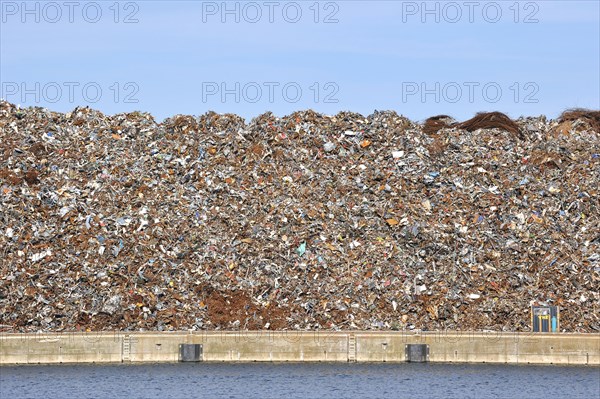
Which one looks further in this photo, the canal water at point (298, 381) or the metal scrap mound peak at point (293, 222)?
the metal scrap mound peak at point (293, 222)

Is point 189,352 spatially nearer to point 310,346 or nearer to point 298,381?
point 310,346

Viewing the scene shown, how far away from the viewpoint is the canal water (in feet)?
134

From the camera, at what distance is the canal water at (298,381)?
40719mm

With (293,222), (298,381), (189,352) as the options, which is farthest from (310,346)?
(293,222)

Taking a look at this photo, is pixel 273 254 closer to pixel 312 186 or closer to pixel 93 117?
pixel 312 186

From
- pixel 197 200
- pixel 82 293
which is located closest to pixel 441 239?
pixel 197 200

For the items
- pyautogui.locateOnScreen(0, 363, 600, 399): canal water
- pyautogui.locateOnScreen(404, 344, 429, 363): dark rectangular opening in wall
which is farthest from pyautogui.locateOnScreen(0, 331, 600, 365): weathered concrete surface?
pyautogui.locateOnScreen(0, 363, 600, 399): canal water

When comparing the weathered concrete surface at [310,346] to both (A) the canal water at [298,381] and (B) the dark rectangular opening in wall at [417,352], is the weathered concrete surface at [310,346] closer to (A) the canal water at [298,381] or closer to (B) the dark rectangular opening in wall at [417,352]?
(B) the dark rectangular opening in wall at [417,352]

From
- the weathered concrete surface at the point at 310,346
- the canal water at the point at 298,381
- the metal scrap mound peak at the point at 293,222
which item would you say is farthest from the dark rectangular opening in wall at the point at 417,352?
the metal scrap mound peak at the point at 293,222

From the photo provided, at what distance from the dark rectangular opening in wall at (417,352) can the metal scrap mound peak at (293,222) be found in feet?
8.50

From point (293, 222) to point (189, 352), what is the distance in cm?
1082

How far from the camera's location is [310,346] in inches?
1841

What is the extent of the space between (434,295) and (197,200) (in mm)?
14068

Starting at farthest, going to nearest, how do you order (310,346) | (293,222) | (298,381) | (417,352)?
(293,222) < (417,352) < (310,346) < (298,381)
